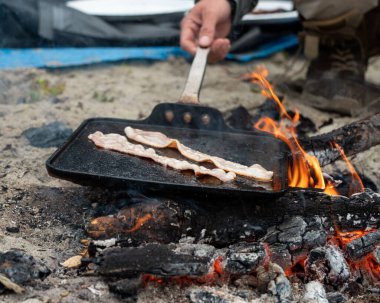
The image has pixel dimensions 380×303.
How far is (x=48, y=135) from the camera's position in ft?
12.3

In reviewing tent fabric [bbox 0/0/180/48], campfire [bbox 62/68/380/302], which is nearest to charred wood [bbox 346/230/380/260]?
campfire [bbox 62/68/380/302]

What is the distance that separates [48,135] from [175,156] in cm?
132

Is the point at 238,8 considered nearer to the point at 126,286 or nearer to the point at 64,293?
the point at 126,286

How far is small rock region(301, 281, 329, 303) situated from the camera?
7.25 ft

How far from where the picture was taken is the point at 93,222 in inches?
100

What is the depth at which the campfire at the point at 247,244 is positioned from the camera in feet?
7.29

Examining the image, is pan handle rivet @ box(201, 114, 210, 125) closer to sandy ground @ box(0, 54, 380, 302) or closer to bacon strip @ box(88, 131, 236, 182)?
bacon strip @ box(88, 131, 236, 182)

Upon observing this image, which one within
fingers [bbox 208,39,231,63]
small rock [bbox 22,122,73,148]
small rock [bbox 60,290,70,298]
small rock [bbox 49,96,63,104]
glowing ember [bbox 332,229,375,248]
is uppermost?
fingers [bbox 208,39,231,63]

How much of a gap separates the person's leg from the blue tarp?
3.98 feet

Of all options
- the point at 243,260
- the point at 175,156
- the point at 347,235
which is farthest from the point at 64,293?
the point at 347,235

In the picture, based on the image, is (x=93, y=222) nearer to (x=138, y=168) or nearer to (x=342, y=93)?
(x=138, y=168)

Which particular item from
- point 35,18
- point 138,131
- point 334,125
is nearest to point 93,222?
point 138,131

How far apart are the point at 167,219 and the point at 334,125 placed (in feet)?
7.67

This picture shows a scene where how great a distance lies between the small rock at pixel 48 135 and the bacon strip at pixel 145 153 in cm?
77
